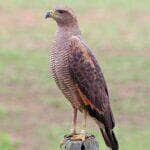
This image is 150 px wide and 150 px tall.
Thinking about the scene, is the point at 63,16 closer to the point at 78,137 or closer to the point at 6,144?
the point at 78,137

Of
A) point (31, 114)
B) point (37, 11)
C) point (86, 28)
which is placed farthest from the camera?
point (37, 11)

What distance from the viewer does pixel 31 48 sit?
1459 cm

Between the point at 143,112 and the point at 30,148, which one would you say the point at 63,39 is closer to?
the point at 30,148

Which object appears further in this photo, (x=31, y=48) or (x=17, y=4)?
(x=17, y=4)

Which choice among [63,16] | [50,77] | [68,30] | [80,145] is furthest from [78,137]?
[50,77]

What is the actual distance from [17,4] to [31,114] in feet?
27.7

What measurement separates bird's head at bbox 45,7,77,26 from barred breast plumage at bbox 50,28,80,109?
6 centimetres

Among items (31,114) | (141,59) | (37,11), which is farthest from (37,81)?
(37,11)

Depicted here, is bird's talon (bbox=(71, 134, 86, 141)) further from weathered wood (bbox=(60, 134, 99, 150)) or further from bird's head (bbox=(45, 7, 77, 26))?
bird's head (bbox=(45, 7, 77, 26))

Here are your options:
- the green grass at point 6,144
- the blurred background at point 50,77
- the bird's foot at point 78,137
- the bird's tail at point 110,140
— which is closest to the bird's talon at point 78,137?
the bird's foot at point 78,137

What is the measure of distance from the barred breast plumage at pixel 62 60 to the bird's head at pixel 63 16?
0.21ft

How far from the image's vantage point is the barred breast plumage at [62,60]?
15.3 feet

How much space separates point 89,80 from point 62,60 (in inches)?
8.2

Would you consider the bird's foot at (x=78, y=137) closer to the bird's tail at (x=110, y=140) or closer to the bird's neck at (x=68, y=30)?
the bird's tail at (x=110, y=140)
